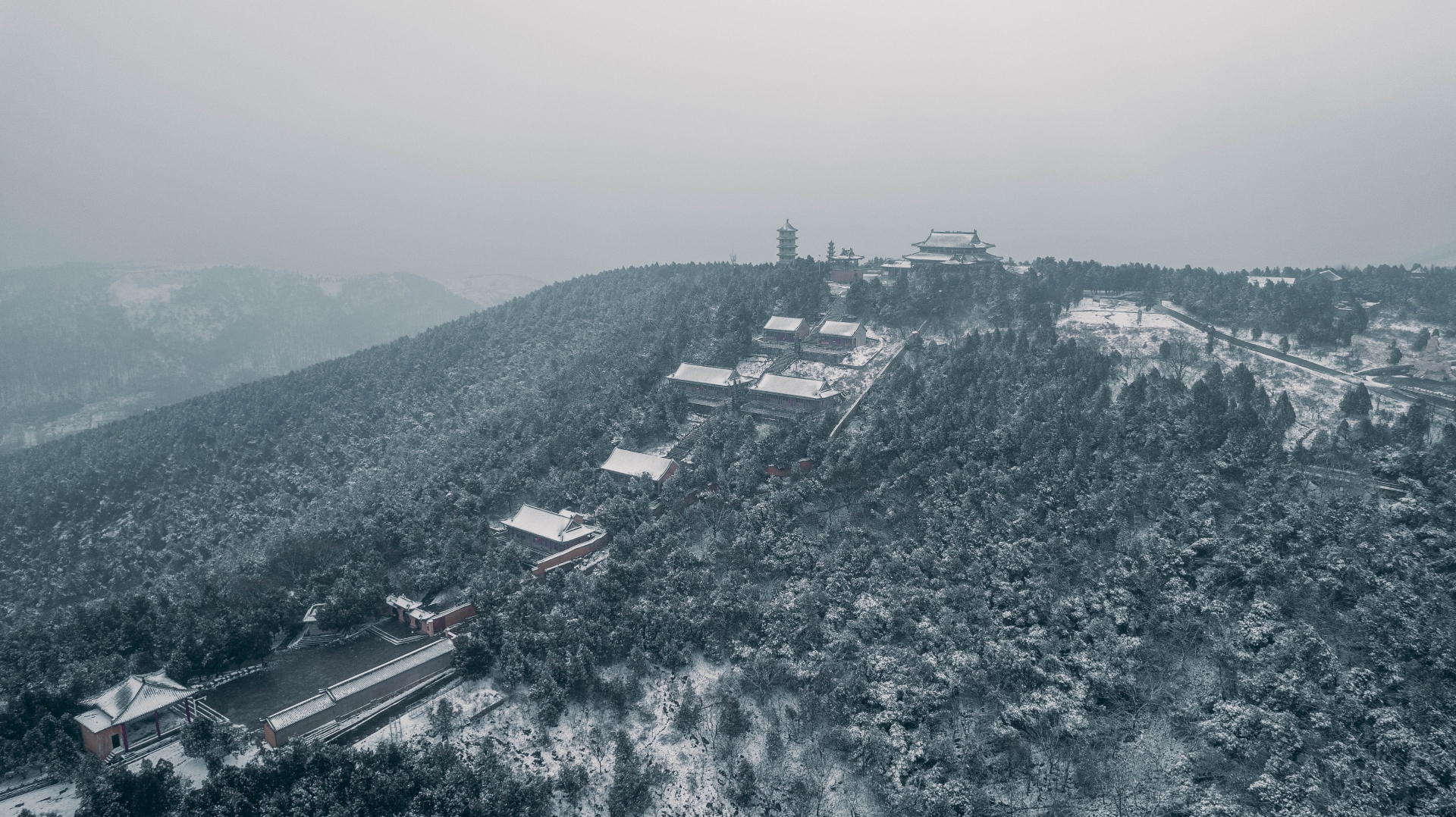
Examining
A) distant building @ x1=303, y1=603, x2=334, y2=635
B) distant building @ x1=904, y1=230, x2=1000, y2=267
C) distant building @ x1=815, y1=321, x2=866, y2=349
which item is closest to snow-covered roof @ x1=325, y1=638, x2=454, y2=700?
distant building @ x1=303, y1=603, x2=334, y2=635

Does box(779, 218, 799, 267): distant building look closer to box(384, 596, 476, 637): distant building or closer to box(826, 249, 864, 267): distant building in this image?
box(826, 249, 864, 267): distant building

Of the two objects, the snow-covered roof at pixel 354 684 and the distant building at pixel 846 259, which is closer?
the snow-covered roof at pixel 354 684

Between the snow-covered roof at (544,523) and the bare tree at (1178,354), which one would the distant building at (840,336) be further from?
the snow-covered roof at (544,523)

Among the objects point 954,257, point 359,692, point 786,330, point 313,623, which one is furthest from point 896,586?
point 954,257

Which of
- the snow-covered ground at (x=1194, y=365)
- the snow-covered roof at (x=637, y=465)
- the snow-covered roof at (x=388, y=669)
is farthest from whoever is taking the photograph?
the snow-covered ground at (x=1194, y=365)

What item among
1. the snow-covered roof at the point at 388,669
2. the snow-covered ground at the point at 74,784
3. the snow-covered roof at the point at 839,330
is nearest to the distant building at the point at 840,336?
the snow-covered roof at the point at 839,330

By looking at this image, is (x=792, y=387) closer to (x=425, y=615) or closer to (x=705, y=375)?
(x=705, y=375)

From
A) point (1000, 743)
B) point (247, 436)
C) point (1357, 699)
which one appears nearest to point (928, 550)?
point (1000, 743)

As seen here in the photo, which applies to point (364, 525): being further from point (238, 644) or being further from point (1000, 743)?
point (1000, 743)
